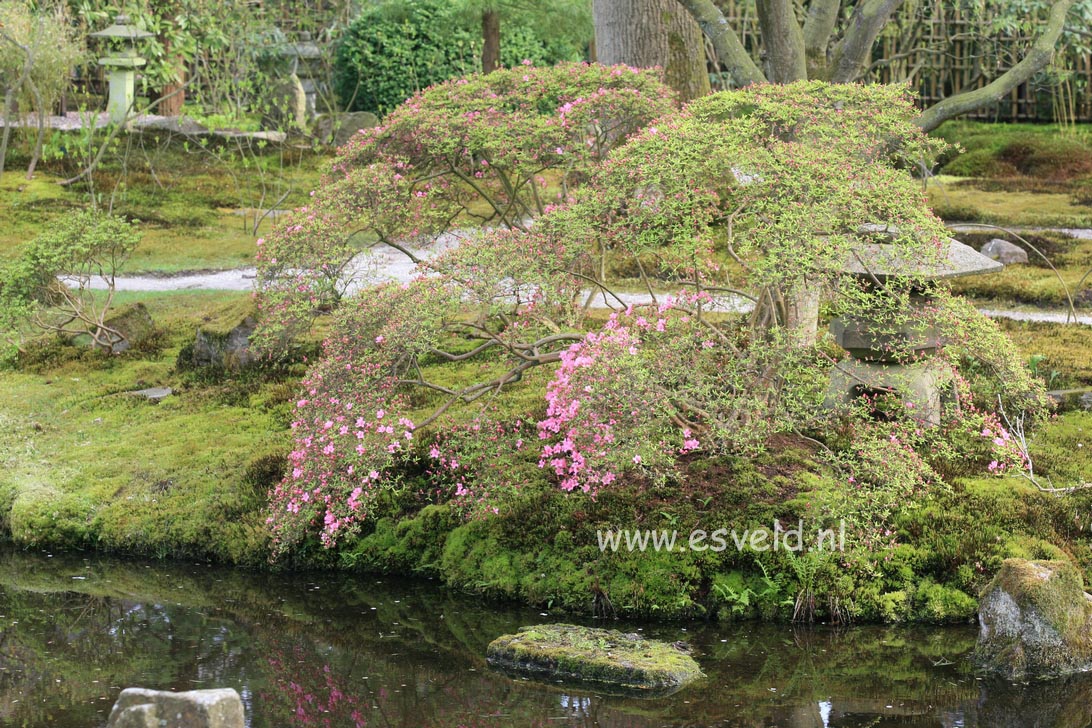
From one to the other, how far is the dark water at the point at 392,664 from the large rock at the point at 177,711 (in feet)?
3.68

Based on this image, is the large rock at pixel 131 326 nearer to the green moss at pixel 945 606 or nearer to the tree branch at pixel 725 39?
the tree branch at pixel 725 39

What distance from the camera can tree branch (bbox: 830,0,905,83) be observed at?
8.99 meters

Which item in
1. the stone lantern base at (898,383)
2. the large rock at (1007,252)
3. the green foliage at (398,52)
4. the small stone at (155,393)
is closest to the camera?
the stone lantern base at (898,383)

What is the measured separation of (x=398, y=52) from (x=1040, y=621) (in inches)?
685

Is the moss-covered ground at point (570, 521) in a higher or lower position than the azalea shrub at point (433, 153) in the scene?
lower

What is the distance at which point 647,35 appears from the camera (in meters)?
11.6

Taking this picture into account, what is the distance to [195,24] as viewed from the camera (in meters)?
15.0

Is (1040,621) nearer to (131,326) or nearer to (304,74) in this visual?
(131,326)

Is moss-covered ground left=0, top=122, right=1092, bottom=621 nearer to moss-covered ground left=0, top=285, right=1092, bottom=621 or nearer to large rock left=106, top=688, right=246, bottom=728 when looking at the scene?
moss-covered ground left=0, top=285, right=1092, bottom=621

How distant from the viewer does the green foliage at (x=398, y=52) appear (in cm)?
2138

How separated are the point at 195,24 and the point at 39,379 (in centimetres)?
583

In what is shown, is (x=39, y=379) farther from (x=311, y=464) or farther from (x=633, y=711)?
(x=633, y=711)

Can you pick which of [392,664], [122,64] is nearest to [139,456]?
[392,664]

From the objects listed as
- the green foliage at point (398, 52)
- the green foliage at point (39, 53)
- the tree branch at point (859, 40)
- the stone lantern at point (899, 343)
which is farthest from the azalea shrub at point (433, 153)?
the green foliage at point (398, 52)
